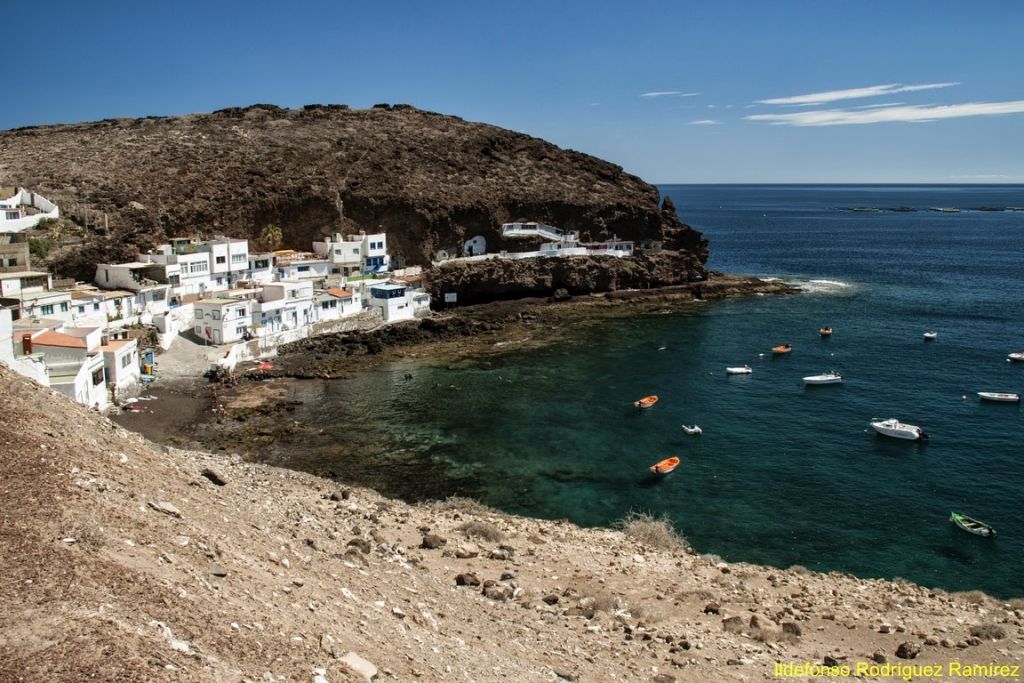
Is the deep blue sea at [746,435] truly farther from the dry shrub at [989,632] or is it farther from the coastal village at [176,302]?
the coastal village at [176,302]

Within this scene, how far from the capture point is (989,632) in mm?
19594

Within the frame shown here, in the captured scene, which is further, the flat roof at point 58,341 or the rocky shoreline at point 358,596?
the flat roof at point 58,341

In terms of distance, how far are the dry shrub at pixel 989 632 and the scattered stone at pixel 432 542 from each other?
1524 cm

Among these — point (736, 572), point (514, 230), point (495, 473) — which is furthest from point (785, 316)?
point (736, 572)

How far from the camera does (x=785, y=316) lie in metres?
80.6

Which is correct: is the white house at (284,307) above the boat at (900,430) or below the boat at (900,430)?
above

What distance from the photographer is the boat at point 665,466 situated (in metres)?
38.0

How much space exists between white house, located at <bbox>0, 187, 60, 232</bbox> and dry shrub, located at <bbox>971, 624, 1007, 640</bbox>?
251ft

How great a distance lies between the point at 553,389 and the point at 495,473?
54.5 feet

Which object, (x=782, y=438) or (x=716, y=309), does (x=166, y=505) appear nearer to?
(x=782, y=438)

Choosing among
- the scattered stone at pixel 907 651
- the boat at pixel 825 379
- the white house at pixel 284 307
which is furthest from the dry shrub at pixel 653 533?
the white house at pixel 284 307

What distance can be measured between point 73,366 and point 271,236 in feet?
137

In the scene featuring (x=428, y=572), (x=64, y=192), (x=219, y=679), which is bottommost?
(x=428, y=572)

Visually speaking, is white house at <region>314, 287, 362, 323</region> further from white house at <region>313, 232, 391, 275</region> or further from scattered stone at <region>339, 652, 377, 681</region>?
scattered stone at <region>339, 652, 377, 681</region>
